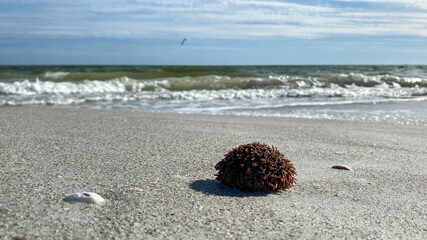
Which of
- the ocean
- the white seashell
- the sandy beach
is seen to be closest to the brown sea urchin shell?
the sandy beach

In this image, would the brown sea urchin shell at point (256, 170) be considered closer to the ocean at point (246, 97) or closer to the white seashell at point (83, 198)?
the white seashell at point (83, 198)

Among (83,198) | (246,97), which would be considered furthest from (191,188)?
(246,97)

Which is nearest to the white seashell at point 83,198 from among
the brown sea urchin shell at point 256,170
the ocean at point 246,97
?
the brown sea urchin shell at point 256,170

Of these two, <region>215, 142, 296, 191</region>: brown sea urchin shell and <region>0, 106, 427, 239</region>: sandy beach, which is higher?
<region>215, 142, 296, 191</region>: brown sea urchin shell

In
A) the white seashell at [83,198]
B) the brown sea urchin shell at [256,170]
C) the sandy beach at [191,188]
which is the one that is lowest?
the sandy beach at [191,188]

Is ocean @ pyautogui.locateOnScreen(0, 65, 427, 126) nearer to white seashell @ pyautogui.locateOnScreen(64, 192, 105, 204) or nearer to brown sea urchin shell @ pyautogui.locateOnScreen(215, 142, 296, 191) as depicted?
brown sea urchin shell @ pyautogui.locateOnScreen(215, 142, 296, 191)

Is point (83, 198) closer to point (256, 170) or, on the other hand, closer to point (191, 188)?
point (191, 188)
